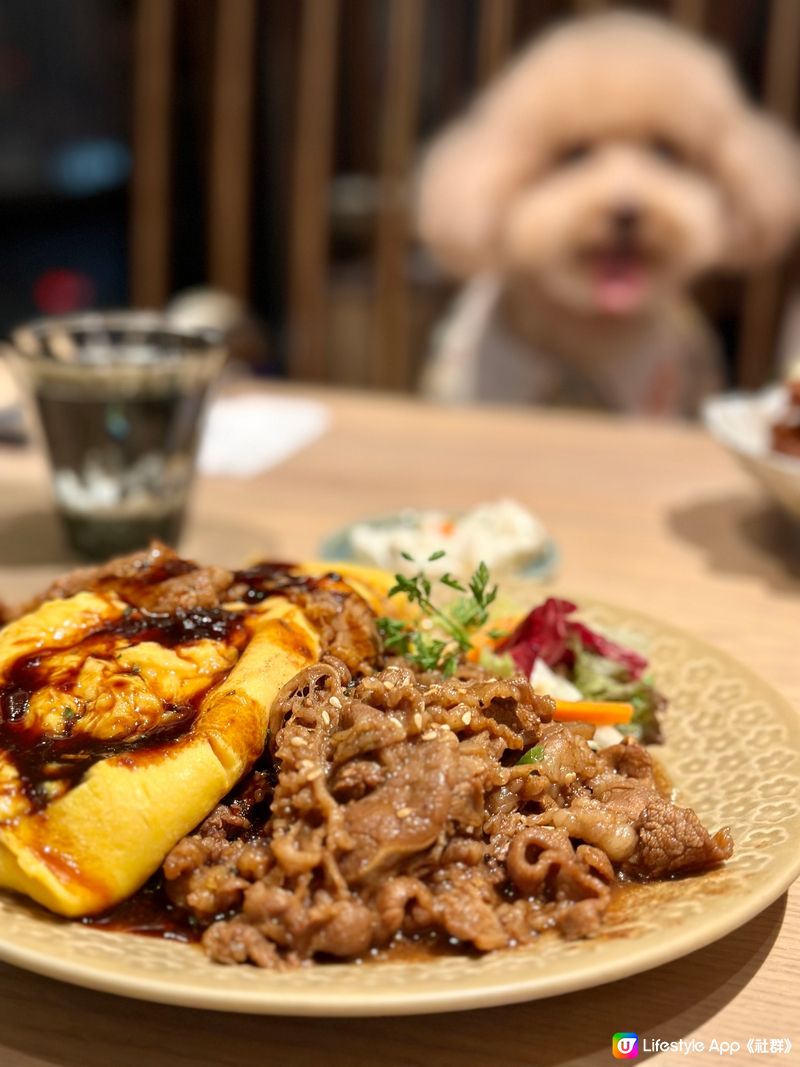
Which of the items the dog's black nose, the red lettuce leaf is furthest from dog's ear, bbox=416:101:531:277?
the red lettuce leaf

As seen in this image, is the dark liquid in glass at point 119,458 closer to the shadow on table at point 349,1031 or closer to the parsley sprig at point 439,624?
the parsley sprig at point 439,624

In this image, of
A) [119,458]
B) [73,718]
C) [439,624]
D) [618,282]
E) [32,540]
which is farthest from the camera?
[618,282]

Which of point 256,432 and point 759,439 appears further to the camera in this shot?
point 256,432

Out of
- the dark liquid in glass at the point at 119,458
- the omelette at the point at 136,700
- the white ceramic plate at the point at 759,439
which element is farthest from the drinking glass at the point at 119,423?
the white ceramic plate at the point at 759,439

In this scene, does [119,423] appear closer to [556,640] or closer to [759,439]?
[556,640]

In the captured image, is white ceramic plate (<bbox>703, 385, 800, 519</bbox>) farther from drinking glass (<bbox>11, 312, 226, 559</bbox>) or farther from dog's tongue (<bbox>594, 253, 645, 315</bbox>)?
dog's tongue (<bbox>594, 253, 645, 315</bbox>)

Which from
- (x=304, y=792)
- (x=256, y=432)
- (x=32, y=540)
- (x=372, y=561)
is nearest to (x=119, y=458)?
(x=32, y=540)

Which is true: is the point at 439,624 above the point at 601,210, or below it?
below
